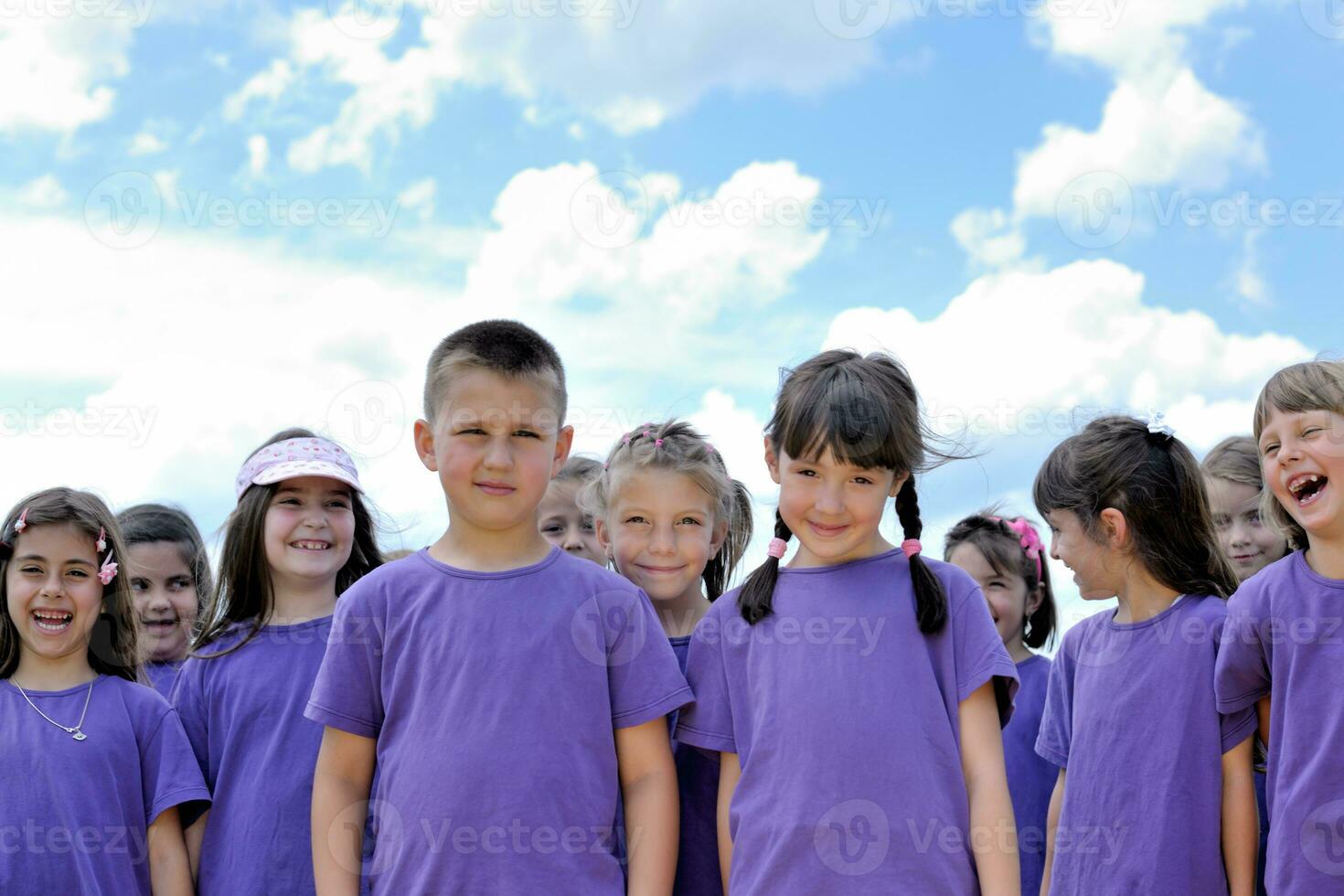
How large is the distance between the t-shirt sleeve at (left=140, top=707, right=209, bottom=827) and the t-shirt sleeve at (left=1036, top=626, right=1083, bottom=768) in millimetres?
3139

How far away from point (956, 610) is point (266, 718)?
236 cm

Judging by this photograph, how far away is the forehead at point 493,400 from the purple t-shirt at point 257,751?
4.05 feet

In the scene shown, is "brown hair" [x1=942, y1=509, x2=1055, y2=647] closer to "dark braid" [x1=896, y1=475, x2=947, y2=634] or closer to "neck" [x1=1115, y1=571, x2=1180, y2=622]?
"neck" [x1=1115, y1=571, x2=1180, y2=622]

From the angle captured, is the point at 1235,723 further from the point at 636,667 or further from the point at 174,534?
the point at 174,534

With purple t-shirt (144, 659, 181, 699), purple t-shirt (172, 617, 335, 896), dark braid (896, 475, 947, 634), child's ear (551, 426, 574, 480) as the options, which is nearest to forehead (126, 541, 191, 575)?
purple t-shirt (144, 659, 181, 699)

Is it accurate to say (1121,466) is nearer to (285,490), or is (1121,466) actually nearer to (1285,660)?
(1285,660)

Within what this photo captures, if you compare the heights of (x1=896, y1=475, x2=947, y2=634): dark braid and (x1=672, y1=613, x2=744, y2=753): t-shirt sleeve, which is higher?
(x1=896, y1=475, x2=947, y2=634): dark braid

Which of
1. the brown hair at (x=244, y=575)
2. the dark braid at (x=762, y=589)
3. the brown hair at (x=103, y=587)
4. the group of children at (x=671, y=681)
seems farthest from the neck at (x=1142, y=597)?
the brown hair at (x=103, y=587)

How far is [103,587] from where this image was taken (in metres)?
4.54

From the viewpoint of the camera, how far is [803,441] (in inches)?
140

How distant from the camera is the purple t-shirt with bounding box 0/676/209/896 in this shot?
4.00m

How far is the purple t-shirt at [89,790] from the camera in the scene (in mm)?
3998

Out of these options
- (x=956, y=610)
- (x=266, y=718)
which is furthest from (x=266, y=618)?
(x=956, y=610)

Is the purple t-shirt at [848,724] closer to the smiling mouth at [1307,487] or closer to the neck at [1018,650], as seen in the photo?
the smiling mouth at [1307,487]
